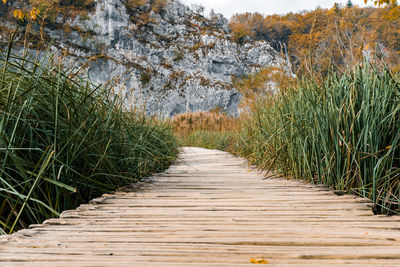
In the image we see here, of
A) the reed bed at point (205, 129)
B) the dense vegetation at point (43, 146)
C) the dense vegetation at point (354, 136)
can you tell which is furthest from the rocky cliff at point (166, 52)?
the dense vegetation at point (43, 146)

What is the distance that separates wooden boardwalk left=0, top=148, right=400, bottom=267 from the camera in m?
0.71

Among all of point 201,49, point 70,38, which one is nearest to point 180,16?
point 201,49

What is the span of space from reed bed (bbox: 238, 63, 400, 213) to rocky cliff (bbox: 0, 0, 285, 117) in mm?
22342

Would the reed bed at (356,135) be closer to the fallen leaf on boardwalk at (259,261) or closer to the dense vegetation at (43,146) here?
the fallen leaf on boardwalk at (259,261)

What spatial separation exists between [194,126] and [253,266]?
1019 cm

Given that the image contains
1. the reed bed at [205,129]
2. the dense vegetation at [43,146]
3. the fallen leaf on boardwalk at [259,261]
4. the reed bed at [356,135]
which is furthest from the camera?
the reed bed at [205,129]

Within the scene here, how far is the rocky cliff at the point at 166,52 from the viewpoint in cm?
2542

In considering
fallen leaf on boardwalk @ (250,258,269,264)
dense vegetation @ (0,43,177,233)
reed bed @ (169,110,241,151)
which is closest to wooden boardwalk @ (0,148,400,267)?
fallen leaf on boardwalk @ (250,258,269,264)

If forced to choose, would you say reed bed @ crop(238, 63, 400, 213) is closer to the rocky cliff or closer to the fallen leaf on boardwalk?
the fallen leaf on boardwalk

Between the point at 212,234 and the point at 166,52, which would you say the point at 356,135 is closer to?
the point at 212,234

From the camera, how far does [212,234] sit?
0.89m

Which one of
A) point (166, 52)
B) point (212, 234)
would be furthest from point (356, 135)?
point (166, 52)

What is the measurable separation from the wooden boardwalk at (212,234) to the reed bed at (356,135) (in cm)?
22

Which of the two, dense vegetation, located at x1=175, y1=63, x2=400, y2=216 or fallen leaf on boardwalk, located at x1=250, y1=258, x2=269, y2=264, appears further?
dense vegetation, located at x1=175, y1=63, x2=400, y2=216
